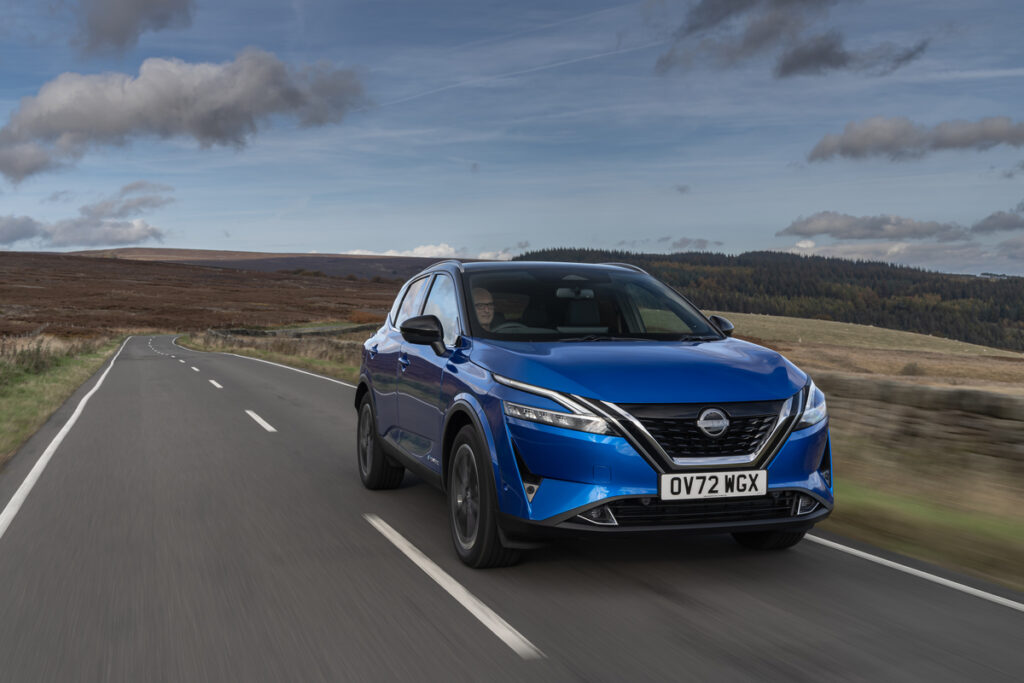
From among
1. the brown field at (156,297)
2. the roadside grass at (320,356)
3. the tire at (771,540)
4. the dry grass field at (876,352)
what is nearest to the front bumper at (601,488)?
the tire at (771,540)

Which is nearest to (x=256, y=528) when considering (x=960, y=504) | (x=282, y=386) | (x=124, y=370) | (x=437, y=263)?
(x=437, y=263)

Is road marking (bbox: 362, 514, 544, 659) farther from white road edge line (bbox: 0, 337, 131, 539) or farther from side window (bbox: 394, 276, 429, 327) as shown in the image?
white road edge line (bbox: 0, 337, 131, 539)

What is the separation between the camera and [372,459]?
737 centimetres

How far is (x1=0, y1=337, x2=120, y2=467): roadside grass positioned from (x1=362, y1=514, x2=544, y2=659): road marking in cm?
563

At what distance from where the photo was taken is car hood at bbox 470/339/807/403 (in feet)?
14.2

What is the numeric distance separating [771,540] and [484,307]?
2310mm

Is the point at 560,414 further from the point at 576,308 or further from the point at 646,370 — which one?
the point at 576,308

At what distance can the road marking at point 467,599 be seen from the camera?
3732 mm

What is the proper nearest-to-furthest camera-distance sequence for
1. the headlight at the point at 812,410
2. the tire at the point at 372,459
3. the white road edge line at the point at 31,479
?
the headlight at the point at 812,410
the white road edge line at the point at 31,479
the tire at the point at 372,459

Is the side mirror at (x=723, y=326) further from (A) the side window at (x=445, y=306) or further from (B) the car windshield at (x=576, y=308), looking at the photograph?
(A) the side window at (x=445, y=306)

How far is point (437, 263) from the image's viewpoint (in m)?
6.98

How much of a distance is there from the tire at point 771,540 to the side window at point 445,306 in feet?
7.33

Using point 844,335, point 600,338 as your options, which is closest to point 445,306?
point 600,338

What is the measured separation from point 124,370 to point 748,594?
966 inches
